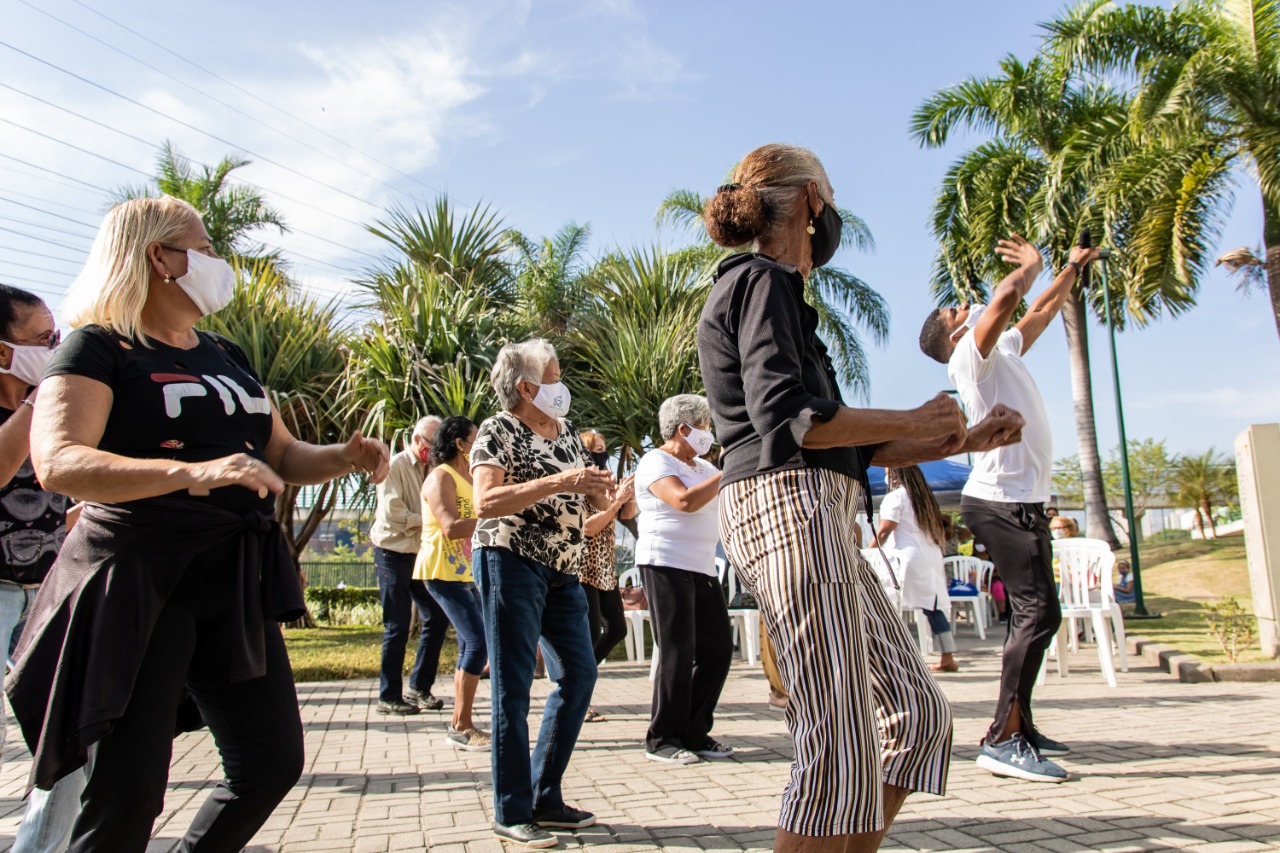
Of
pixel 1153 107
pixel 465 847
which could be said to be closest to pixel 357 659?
pixel 465 847

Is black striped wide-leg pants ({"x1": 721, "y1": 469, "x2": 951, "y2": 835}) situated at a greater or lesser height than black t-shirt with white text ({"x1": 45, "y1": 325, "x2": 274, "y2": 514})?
lesser

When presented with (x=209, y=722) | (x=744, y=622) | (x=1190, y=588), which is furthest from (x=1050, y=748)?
(x=1190, y=588)

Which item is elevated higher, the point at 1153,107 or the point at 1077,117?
the point at 1077,117

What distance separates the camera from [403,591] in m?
7.41

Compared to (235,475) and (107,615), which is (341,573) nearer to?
(107,615)

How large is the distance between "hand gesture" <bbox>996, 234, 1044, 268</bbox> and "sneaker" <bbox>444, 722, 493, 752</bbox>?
12.6ft

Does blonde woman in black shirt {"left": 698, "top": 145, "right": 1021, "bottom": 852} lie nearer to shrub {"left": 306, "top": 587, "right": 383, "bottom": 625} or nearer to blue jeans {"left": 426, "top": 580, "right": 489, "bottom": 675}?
blue jeans {"left": 426, "top": 580, "right": 489, "bottom": 675}

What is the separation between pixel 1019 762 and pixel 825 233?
301 cm

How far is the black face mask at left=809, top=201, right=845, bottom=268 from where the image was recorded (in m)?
2.74

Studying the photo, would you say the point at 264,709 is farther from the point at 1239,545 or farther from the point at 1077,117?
the point at 1239,545

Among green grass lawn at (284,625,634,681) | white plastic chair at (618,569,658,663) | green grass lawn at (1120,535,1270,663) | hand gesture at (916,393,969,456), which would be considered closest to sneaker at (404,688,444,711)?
green grass lawn at (284,625,634,681)

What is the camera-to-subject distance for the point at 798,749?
7.71 ft

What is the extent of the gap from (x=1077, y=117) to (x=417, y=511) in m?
20.2

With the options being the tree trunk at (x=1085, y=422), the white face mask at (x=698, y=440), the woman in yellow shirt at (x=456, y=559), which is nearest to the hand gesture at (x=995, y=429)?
the white face mask at (x=698, y=440)
